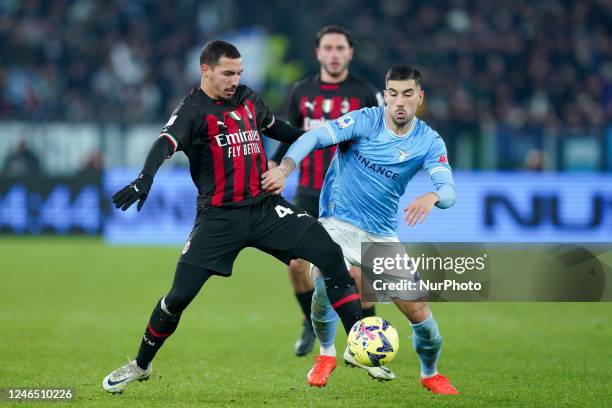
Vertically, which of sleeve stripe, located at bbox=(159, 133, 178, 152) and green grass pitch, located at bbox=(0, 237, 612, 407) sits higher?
sleeve stripe, located at bbox=(159, 133, 178, 152)

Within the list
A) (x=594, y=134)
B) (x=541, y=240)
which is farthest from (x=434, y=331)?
(x=594, y=134)

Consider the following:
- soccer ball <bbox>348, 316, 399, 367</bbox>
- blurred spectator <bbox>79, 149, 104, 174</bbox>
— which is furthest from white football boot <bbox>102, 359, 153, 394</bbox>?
blurred spectator <bbox>79, 149, 104, 174</bbox>

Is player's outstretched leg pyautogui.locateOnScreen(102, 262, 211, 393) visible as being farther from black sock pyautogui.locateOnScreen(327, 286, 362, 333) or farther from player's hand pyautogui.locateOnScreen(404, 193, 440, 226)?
player's hand pyautogui.locateOnScreen(404, 193, 440, 226)

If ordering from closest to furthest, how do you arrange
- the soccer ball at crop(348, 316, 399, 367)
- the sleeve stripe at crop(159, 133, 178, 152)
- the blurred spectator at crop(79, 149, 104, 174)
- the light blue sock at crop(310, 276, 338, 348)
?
the soccer ball at crop(348, 316, 399, 367), the sleeve stripe at crop(159, 133, 178, 152), the light blue sock at crop(310, 276, 338, 348), the blurred spectator at crop(79, 149, 104, 174)

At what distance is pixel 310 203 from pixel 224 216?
232cm

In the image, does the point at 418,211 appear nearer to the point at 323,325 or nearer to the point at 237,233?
the point at 237,233

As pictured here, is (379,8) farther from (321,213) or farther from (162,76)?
(321,213)

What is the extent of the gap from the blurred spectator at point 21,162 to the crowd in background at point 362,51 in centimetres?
129

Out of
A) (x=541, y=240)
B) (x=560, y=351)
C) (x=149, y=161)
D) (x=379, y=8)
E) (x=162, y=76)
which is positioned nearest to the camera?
(x=149, y=161)

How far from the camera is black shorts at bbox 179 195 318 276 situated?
22.1 feet

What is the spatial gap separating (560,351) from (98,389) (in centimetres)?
404

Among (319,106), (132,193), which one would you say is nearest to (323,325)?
(132,193)

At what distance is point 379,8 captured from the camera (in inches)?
984

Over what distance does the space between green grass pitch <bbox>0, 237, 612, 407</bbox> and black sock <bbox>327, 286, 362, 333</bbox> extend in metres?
0.52
